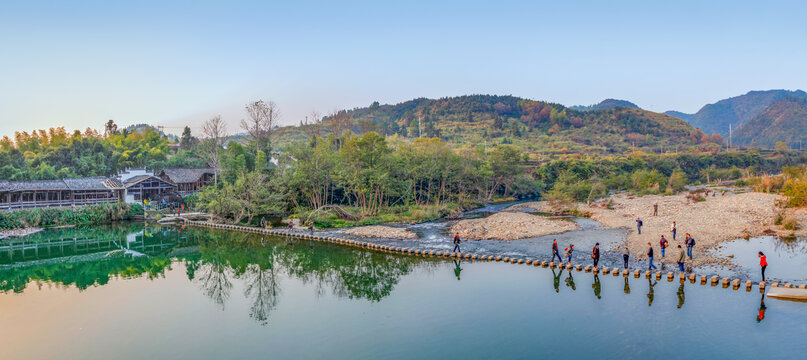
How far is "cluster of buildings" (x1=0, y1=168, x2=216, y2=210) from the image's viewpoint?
148ft

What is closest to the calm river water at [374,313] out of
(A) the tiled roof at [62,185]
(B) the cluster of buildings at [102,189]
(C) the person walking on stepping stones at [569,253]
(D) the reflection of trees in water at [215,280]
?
(D) the reflection of trees in water at [215,280]

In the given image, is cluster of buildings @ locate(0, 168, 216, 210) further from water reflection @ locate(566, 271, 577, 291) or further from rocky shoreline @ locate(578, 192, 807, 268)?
rocky shoreline @ locate(578, 192, 807, 268)

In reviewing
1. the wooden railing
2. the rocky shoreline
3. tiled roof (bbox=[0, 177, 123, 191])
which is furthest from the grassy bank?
the rocky shoreline

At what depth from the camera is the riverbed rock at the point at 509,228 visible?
34.2 m

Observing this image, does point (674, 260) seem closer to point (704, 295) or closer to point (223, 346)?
point (704, 295)

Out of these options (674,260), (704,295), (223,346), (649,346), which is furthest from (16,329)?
(674,260)

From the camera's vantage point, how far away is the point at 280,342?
16.2 metres

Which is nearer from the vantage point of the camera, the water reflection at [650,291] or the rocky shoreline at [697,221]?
the water reflection at [650,291]

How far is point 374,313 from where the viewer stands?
62.6 ft

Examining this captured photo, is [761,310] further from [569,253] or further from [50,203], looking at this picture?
[50,203]

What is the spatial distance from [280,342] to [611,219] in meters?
33.8

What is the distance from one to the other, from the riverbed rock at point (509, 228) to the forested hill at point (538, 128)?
7399 cm

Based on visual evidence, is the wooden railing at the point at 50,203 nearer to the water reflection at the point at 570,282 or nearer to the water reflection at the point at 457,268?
the water reflection at the point at 457,268

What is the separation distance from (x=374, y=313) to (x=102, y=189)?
4440 centimetres
